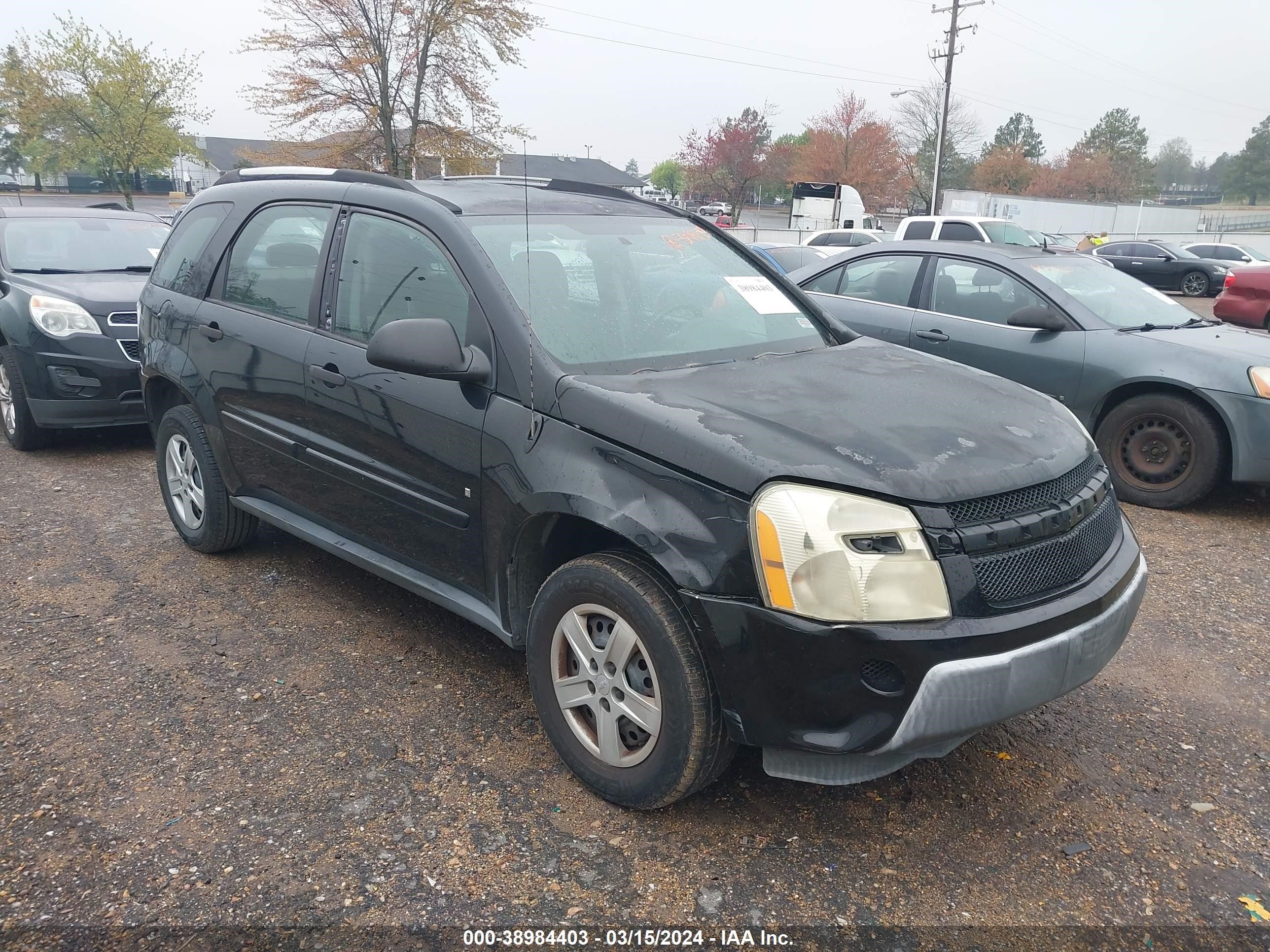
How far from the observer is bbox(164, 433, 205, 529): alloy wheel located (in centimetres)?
453

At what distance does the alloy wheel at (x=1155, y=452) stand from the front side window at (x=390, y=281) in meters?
4.61

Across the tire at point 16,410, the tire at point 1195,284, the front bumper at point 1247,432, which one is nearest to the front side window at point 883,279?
the front bumper at point 1247,432

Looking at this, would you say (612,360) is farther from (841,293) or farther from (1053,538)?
(841,293)

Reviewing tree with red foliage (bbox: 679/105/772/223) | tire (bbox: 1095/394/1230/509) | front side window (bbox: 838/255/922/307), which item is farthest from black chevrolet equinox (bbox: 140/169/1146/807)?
tree with red foliage (bbox: 679/105/772/223)

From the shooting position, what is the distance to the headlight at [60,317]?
246 inches

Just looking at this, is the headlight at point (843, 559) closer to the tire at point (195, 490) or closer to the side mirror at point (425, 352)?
the side mirror at point (425, 352)

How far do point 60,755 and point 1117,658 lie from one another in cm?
392

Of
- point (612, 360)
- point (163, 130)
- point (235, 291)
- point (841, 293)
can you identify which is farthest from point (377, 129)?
point (612, 360)

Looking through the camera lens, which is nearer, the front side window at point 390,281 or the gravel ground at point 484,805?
the gravel ground at point 484,805

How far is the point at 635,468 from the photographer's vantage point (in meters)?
2.58

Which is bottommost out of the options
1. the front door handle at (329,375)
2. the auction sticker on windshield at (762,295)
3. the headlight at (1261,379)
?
the headlight at (1261,379)

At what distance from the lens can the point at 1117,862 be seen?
2.57m

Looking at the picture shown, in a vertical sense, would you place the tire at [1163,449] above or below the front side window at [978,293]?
below

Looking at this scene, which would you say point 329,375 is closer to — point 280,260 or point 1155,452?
point 280,260
